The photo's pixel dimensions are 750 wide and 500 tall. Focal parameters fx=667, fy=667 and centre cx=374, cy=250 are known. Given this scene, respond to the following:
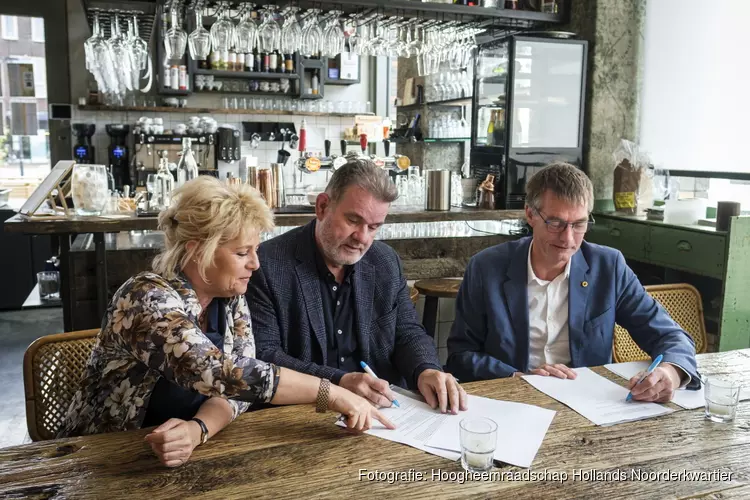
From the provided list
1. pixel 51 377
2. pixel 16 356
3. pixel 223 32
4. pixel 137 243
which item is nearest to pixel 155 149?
pixel 16 356

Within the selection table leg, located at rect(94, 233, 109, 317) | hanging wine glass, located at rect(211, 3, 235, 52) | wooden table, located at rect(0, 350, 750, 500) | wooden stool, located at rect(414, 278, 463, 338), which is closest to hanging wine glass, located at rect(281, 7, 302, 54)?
hanging wine glass, located at rect(211, 3, 235, 52)

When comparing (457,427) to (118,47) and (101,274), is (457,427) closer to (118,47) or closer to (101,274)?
(101,274)

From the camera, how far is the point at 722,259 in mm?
3631

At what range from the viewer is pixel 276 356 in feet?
6.58

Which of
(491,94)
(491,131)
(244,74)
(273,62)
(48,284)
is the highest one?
(273,62)

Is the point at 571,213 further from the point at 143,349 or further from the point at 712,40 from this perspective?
the point at 712,40

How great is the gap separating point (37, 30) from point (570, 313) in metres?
Answer: 7.12

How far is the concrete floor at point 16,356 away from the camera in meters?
3.64

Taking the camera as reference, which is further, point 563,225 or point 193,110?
point 193,110

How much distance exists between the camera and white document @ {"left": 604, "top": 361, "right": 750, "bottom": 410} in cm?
170

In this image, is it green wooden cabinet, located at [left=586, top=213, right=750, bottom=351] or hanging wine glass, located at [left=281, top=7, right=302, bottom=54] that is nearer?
green wooden cabinet, located at [left=586, top=213, right=750, bottom=351]

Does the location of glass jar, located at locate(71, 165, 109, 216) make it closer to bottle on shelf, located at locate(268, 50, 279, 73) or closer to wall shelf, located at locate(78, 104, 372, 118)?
wall shelf, located at locate(78, 104, 372, 118)

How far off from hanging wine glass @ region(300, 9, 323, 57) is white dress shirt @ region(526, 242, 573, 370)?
2.87 metres

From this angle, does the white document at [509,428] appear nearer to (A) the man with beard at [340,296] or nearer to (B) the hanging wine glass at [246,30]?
(A) the man with beard at [340,296]
